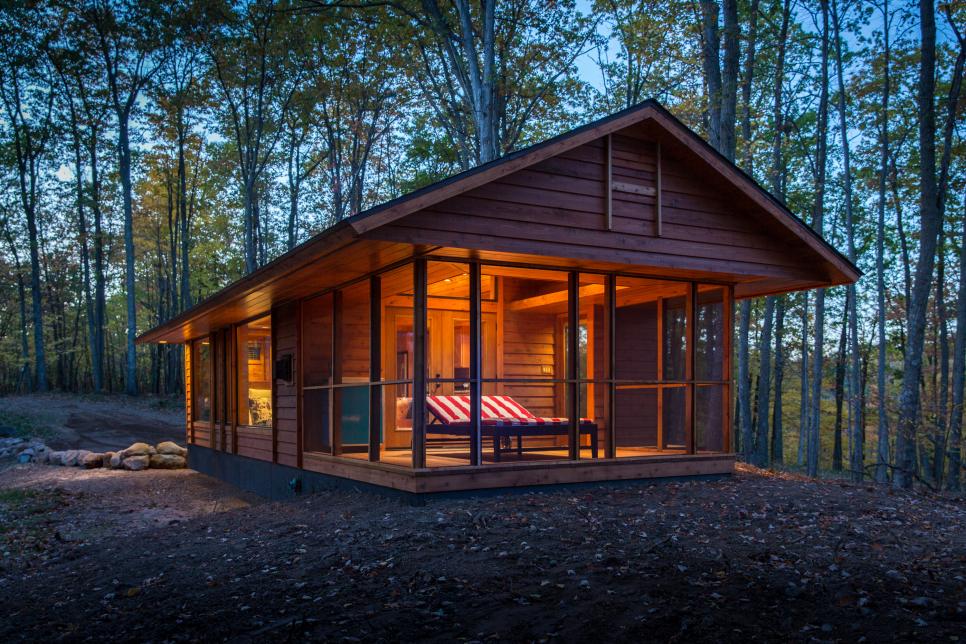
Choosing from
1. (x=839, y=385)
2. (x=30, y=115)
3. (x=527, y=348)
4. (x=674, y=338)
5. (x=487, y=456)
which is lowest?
(x=839, y=385)

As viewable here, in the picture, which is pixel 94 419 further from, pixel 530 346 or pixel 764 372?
pixel 764 372

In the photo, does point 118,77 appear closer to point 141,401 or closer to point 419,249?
point 141,401

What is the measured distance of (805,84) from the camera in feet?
64.3

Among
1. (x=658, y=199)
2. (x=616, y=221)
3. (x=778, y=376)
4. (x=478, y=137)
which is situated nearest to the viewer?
(x=616, y=221)

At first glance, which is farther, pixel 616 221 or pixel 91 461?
pixel 91 461

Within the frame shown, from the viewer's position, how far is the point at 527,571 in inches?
196

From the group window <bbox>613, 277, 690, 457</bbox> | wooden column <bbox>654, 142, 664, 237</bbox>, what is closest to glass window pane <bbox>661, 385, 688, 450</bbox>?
Answer: window <bbox>613, 277, 690, 457</bbox>

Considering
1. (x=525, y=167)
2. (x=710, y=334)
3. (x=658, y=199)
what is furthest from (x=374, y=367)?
(x=710, y=334)

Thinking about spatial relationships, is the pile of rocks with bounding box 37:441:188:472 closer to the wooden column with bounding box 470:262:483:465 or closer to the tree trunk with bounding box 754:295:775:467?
the wooden column with bounding box 470:262:483:465

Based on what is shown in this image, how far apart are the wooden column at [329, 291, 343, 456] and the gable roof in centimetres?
87

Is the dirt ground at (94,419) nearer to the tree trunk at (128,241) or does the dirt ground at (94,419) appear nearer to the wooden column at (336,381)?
the tree trunk at (128,241)

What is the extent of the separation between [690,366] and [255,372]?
6425 millimetres

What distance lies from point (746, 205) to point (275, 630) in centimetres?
660

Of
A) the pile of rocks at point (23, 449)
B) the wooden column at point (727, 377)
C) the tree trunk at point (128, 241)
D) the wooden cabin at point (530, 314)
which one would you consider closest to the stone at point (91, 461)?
the pile of rocks at point (23, 449)
